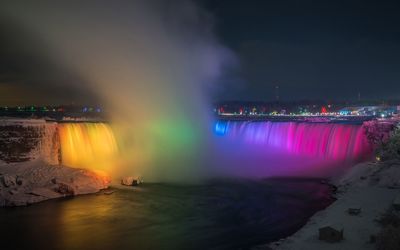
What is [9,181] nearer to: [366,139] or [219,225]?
[219,225]

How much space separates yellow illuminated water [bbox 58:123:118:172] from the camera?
3238 centimetres

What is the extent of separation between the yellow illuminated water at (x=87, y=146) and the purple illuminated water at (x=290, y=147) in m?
9.59

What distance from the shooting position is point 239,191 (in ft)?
88.2

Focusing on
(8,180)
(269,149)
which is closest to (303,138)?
(269,149)

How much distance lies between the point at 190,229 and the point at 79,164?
15.6 m

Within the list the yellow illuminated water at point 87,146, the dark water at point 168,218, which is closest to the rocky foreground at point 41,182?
the dark water at point 168,218

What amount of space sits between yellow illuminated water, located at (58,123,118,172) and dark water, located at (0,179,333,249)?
6.75 meters

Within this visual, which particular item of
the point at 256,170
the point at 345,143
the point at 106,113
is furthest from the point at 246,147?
the point at 106,113

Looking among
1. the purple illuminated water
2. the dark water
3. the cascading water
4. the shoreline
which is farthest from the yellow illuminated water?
the shoreline

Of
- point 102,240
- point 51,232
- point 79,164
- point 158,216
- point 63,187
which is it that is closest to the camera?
point 102,240

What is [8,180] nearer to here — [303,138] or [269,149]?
[269,149]

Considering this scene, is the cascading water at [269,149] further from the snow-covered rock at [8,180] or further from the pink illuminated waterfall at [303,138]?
the snow-covered rock at [8,180]

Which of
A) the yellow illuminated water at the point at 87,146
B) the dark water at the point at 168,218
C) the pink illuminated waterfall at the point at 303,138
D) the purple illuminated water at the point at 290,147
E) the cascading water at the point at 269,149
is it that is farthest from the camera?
the pink illuminated waterfall at the point at 303,138

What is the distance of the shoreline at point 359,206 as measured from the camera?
1598 centimetres
